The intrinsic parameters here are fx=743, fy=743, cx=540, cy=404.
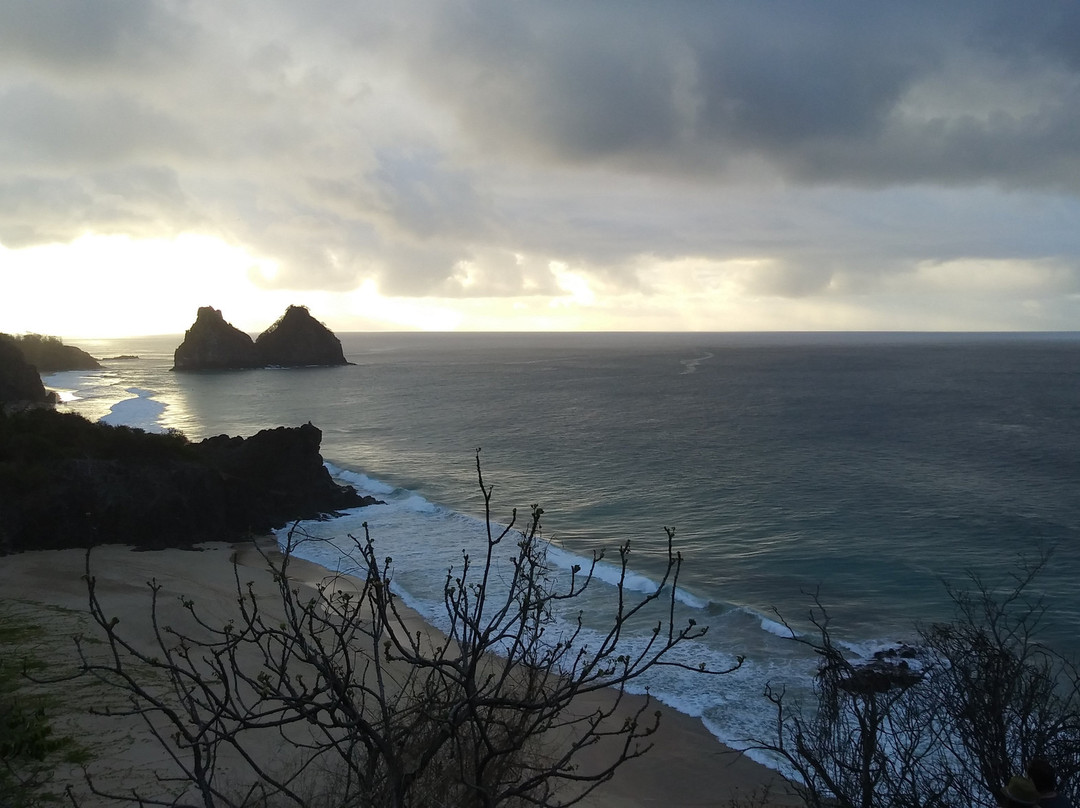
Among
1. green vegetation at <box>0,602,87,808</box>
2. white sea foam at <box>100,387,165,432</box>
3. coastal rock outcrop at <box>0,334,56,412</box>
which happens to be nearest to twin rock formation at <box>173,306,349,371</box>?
white sea foam at <box>100,387,165,432</box>

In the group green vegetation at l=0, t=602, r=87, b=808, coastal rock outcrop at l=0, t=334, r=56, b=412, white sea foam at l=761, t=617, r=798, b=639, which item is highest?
coastal rock outcrop at l=0, t=334, r=56, b=412

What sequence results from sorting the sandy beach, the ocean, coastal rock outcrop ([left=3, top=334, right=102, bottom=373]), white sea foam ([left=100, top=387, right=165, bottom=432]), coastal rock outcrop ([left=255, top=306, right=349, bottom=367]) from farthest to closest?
coastal rock outcrop ([left=255, top=306, right=349, bottom=367]) → coastal rock outcrop ([left=3, top=334, right=102, bottom=373]) → white sea foam ([left=100, top=387, right=165, bottom=432]) → the ocean → the sandy beach

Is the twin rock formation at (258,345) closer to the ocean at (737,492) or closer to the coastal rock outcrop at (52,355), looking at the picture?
the coastal rock outcrop at (52,355)

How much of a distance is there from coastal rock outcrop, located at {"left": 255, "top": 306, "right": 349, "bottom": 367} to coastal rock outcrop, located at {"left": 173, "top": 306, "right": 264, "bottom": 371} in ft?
13.9

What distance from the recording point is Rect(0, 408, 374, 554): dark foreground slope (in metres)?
28.0

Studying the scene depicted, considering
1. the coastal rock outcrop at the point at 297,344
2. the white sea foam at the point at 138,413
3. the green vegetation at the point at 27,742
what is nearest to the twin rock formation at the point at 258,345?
the coastal rock outcrop at the point at 297,344

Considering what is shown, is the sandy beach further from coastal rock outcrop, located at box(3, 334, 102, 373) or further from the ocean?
coastal rock outcrop, located at box(3, 334, 102, 373)

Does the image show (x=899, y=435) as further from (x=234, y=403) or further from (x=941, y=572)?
(x=234, y=403)

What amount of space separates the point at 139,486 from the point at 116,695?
1837 cm

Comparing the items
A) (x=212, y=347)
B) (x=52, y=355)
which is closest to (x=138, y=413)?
(x=212, y=347)

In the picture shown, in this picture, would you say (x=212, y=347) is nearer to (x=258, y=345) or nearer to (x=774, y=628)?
(x=258, y=345)

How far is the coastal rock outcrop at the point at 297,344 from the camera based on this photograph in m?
158

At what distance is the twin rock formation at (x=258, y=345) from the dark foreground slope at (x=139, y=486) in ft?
390

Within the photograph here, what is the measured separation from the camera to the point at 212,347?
147 metres
